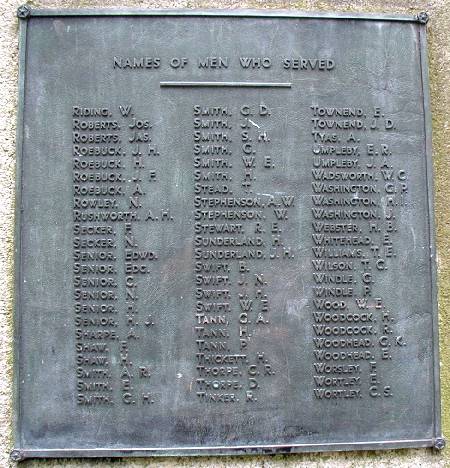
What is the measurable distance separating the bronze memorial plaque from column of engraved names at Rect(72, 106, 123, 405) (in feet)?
0.04

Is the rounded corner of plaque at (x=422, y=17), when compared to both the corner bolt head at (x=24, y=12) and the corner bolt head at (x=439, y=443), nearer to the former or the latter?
the corner bolt head at (x=24, y=12)

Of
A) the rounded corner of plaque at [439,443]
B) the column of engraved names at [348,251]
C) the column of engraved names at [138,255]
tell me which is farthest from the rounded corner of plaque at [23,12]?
the rounded corner of plaque at [439,443]

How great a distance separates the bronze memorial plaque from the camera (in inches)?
114

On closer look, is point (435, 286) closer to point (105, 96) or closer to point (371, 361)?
point (371, 361)

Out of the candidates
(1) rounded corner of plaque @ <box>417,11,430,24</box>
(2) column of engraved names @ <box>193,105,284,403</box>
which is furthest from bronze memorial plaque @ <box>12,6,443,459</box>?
(1) rounded corner of plaque @ <box>417,11,430,24</box>

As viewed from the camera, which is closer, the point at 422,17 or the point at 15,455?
the point at 15,455

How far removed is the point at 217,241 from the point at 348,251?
2.53 feet

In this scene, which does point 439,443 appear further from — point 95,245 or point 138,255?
point 95,245

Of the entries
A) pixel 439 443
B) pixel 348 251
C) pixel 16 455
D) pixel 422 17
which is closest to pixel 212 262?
pixel 348 251

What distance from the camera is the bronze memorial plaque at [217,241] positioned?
2.91 m

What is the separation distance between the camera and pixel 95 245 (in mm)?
2916

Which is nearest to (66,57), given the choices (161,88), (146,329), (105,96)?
(105,96)

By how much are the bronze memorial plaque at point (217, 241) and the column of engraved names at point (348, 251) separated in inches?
0.5

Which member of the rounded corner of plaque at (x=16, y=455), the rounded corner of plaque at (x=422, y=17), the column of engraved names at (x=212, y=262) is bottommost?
the rounded corner of plaque at (x=16, y=455)
